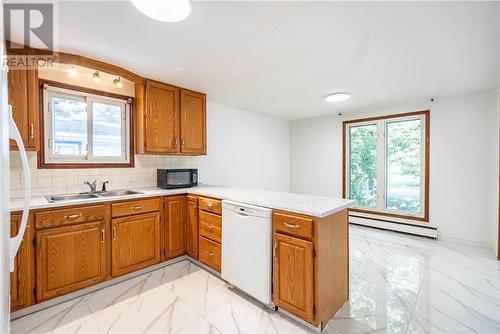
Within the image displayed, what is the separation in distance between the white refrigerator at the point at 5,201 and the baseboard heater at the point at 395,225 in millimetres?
4631

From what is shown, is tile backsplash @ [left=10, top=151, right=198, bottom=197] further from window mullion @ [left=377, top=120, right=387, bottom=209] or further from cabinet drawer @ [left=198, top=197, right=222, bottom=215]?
window mullion @ [left=377, top=120, right=387, bottom=209]

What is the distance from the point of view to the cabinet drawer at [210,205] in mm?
2387

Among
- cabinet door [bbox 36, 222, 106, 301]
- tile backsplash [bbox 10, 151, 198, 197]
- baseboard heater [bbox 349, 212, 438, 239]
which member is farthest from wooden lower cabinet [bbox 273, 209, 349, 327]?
baseboard heater [bbox 349, 212, 438, 239]

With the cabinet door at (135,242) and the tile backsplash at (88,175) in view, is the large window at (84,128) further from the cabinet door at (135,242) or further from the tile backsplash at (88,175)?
the cabinet door at (135,242)

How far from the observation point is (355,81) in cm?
287

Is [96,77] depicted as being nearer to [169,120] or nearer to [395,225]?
[169,120]

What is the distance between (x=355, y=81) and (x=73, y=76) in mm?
3312

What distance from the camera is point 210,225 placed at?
8.16ft

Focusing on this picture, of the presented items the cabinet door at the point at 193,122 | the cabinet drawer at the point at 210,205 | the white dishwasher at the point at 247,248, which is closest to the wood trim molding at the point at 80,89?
the cabinet door at the point at 193,122

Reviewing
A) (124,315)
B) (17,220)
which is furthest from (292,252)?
(17,220)

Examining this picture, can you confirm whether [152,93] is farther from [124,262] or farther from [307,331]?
[307,331]

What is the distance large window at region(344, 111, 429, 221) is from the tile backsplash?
3170mm

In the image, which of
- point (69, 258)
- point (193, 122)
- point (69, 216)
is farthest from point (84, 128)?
point (69, 258)

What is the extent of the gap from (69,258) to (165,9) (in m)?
2.19
